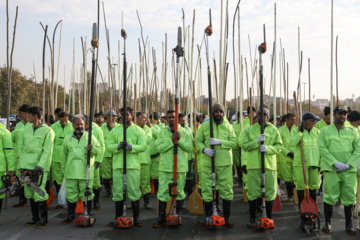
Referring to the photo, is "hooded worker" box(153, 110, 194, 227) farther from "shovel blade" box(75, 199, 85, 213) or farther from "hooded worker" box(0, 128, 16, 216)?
"hooded worker" box(0, 128, 16, 216)

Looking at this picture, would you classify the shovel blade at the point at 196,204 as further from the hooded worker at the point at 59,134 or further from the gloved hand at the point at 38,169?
the hooded worker at the point at 59,134

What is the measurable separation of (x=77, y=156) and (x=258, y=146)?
9.63 ft

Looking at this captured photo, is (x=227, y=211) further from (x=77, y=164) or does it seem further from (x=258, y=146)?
(x=77, y=164)

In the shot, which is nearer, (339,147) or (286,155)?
(339,147)

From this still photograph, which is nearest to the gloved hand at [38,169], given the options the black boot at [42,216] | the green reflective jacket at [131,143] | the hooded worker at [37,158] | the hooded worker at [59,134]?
the hooded worker at [37,158]

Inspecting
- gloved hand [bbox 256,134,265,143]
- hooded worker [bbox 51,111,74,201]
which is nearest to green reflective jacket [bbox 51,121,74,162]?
hooded worker [bbox 51,111,74,201]

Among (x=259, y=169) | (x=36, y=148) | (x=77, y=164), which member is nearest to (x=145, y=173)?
(x=77, y=164)

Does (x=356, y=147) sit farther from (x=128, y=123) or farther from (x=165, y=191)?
(x=128, y=123)

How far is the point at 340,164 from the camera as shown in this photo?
17.2 ft

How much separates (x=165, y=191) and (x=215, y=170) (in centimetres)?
87

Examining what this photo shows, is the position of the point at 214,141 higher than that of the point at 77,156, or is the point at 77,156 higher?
the point at 214,141

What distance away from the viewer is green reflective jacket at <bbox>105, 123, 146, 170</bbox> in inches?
227

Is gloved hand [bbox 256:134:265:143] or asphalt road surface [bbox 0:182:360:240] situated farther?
gloved hand [bbox 256:134:265:143]

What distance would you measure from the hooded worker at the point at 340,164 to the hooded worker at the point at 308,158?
907 millimetres
